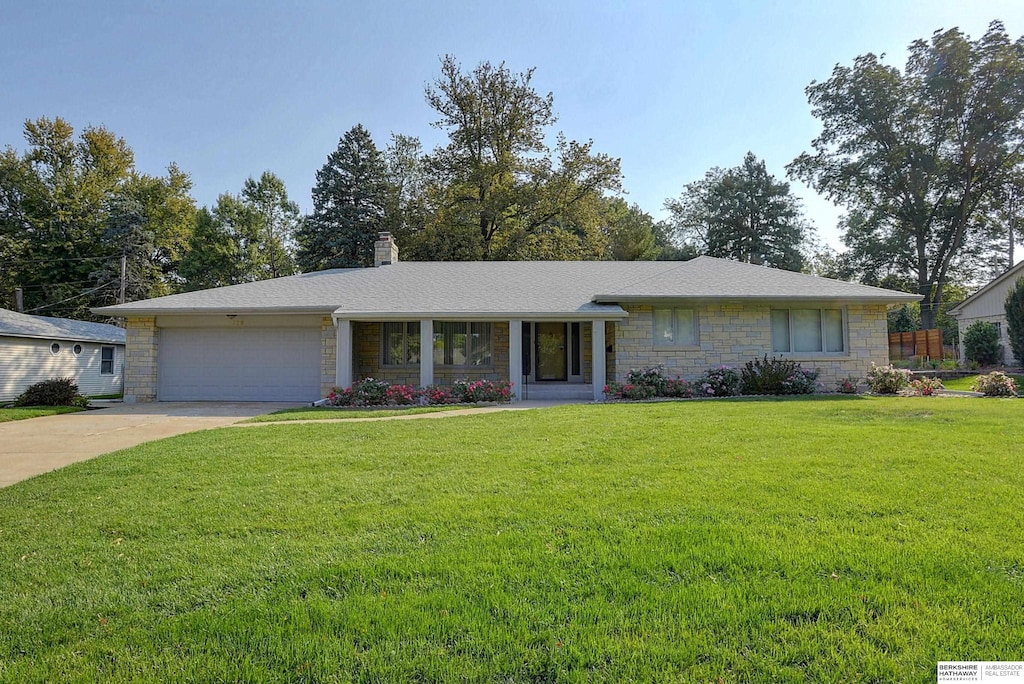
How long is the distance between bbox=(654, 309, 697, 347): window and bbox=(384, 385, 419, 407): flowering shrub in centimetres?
625

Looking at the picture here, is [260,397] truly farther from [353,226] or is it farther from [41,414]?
[353,226]

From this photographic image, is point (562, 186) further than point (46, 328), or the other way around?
point (562, 186)

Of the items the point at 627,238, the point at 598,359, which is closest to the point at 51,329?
the point at 598,359

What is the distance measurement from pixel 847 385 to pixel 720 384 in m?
3.29

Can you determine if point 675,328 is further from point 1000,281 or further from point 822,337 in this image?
point 1000,281

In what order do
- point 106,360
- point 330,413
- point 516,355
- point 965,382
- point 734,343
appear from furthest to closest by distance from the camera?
point 106,360, point 965,382, point 734,343, point 516,355, point 330,413

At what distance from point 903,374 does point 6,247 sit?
138 feet

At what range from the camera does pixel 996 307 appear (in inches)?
944

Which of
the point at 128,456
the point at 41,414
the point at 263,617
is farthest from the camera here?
the point at 41,414

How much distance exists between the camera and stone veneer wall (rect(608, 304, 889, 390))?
13.5 meters

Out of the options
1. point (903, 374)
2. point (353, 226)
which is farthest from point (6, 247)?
point (903, 374)

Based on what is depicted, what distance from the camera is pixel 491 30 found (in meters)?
12.5

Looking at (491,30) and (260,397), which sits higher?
(491,30)

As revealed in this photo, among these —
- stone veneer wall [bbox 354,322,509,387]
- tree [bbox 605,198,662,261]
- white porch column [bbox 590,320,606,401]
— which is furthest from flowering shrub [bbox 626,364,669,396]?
tree [bbox 605,198,662,261]
